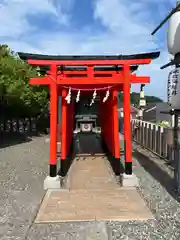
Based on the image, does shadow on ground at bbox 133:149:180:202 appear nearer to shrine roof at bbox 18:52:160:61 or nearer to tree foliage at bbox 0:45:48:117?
shrine roof at bbox 18:52:160:61

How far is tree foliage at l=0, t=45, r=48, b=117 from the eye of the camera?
582 inches

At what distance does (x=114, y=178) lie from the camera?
8383mm

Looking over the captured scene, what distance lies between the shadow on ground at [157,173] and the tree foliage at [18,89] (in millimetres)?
7543

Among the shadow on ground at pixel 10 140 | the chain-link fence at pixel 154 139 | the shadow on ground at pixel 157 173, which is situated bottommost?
the shadow on ground at pixel 157 173

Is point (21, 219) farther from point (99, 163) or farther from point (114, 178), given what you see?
point (99, 163)

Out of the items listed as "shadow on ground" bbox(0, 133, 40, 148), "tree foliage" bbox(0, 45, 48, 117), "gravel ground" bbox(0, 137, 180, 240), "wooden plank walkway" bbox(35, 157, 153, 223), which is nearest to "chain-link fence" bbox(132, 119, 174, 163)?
"gravel ground" bbox(0, 137, 180, 240)

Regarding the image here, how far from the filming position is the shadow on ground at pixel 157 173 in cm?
696

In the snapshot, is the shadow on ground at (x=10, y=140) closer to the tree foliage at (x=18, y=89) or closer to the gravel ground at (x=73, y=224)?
the tree foliage at (x=18, y=89)

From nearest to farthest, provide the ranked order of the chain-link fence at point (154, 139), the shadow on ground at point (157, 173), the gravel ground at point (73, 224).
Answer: the gravel ground at point (73, 224)
the shadow on ground at point (157, 173)
the chain-link fence at point (154, 139)

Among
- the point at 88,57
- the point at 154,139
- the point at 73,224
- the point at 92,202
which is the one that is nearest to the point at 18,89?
the point at 154,139

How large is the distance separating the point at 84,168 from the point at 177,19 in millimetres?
5734

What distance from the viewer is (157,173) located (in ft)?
29.4

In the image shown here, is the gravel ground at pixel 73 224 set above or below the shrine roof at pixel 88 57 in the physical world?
below

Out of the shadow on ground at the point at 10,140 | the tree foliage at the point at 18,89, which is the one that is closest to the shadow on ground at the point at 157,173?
the tree foliage at the point at 18,89
